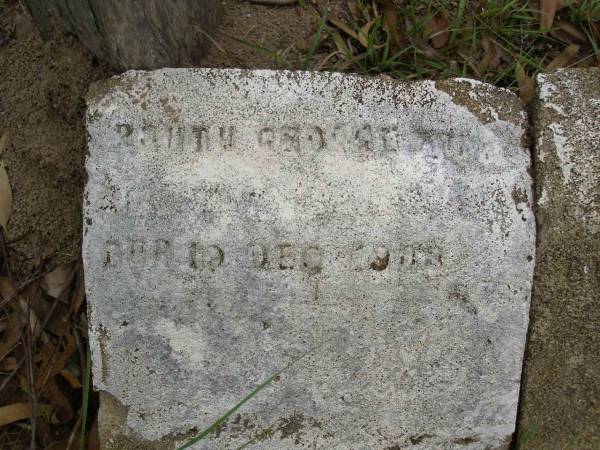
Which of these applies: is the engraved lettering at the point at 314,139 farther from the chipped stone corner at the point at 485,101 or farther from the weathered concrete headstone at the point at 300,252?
the chipped stone corner at the point at 485,101

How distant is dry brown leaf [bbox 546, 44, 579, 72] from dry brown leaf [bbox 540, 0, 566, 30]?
0.11 metres

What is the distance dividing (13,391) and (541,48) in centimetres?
212

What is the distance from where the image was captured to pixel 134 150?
1375mm

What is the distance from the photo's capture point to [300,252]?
136 cm

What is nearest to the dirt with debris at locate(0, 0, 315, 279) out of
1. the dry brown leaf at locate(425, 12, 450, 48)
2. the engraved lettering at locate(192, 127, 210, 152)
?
the engraved lettering at locate(192, 127, 210, 152)

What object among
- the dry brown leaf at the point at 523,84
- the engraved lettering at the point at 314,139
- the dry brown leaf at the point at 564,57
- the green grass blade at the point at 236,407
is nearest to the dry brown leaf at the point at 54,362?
the green grass blade at the point at 236,407

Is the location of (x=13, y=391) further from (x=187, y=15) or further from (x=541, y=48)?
(x=541, y=48)

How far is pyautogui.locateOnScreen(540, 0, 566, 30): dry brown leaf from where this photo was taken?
1.87 meters

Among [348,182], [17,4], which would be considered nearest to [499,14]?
[348,182]

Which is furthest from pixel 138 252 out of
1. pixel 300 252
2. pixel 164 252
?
pixel 300 252

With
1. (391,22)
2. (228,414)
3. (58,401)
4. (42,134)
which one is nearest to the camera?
(228,414)

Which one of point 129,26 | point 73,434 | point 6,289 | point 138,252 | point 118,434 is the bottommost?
point 73,434

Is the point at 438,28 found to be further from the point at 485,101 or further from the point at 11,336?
the point at 11,336

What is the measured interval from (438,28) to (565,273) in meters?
0.96
